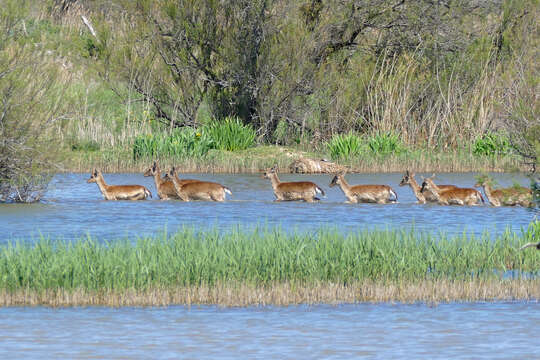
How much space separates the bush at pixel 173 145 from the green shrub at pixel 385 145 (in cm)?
499

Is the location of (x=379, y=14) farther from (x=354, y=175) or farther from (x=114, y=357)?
(x=114, y=357)

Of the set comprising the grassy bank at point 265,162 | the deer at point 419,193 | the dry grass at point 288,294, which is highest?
the grassy bank at point 265,162

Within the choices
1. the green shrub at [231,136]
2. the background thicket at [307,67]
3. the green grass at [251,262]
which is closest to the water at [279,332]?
Answer: the green grass at [251,262]

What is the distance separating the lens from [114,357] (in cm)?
880

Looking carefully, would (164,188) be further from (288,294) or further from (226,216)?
(288,294)

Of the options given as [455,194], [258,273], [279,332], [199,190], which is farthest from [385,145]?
[279,332]

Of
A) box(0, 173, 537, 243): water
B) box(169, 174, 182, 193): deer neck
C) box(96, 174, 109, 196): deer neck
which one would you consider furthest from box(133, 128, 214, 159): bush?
box(169, 174, 182, 193): deer neck

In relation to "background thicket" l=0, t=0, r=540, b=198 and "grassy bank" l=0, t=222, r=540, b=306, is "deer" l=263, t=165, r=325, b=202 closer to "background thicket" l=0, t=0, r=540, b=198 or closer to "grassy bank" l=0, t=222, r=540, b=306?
"grassy bank" l=0, t=222, r=540, b=306

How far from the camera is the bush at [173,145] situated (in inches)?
1148

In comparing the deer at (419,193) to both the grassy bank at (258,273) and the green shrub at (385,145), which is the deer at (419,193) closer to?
the green shrub at (385,145)

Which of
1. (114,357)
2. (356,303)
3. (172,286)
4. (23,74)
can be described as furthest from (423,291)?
(23,74)

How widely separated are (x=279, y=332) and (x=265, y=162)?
20208 mm

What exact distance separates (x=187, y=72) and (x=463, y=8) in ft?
33.0

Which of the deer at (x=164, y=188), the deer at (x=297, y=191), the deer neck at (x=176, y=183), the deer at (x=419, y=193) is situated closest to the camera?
the deer at (x=419, y=193)
